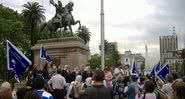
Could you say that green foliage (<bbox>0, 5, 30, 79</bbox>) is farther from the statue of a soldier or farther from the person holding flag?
the person holding flag

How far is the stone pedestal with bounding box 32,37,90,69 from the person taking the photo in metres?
30.5

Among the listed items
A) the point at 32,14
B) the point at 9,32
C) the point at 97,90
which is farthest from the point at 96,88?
the point at 32,14

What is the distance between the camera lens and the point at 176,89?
21.5 ft

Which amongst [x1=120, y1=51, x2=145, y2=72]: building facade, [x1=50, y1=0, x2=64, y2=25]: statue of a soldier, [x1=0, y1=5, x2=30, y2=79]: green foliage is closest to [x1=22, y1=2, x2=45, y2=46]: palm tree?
[x1=0, y1=5, x2=30, y2=79]: green foliage

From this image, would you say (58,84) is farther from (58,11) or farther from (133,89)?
(58,11)

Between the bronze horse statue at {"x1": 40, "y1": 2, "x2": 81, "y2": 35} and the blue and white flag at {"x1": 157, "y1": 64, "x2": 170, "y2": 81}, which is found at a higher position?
the bronze horse statue at {"x1": 40, "y1": 2, "x2": 81, "y2": 35}

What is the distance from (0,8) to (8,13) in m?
2.28

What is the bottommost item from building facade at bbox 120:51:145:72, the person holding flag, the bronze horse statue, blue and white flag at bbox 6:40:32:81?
building facade at bbox 120:51:145:72

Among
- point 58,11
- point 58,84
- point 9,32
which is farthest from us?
point 9,32

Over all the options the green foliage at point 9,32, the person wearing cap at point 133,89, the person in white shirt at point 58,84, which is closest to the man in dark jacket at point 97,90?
the person wearing cap at point 133,89

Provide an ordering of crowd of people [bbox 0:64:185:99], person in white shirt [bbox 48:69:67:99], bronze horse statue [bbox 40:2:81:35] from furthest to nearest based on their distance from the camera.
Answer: bronze horse statue [bbox 40:2:81:35] < person in white shirt [bbox 48:69:67:99] < crowd of people [bbox 0:64:185:99]

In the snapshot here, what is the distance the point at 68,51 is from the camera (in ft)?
102

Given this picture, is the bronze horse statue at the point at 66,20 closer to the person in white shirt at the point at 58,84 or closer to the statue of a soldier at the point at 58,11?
the statue of a soldier at the point at 58,11

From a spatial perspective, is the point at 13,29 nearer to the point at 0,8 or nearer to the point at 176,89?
the point at 0,8
